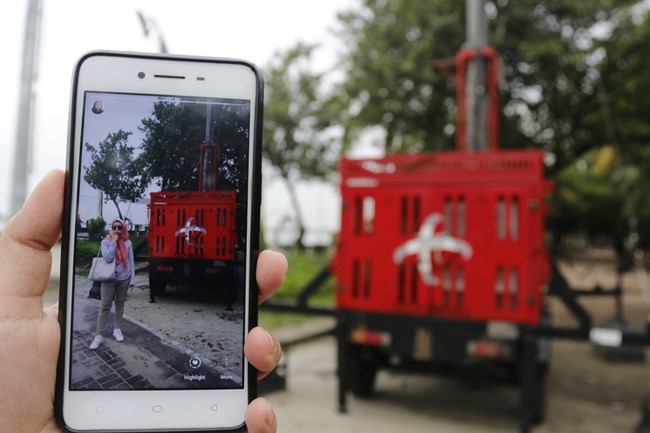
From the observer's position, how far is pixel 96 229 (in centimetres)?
146

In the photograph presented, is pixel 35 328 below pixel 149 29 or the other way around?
below

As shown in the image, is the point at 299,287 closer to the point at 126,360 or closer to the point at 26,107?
the point at 26,107

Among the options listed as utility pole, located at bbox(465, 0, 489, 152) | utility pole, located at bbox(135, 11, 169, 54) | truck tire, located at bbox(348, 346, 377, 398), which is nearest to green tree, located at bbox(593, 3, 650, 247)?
utility pole, located at bbox(465, 0, 489, 152)

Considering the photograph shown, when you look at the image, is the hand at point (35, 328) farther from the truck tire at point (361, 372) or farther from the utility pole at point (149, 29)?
the truck tire at point (361, 372)

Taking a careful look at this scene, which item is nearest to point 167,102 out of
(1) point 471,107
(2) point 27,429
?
(2) point 27,429

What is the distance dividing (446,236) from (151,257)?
354cm

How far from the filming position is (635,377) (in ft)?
22.8

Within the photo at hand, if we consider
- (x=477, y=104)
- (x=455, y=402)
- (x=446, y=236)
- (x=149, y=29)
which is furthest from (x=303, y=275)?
(x=149, y=29)

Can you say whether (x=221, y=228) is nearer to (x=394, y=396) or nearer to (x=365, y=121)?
(x=394, y=396)

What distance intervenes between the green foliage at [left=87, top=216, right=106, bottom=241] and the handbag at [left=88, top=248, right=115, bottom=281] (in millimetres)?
36

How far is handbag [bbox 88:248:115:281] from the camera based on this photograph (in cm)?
146

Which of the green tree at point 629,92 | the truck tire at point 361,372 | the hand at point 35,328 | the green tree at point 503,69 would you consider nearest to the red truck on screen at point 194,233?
the hand at point 35,328

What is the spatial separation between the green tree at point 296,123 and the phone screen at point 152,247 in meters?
17.5

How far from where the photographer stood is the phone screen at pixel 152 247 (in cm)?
144
